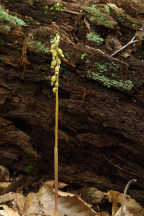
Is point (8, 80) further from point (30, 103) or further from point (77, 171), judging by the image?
point (77, 171)

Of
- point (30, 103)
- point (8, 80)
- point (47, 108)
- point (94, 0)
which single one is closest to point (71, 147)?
point (47, 108)

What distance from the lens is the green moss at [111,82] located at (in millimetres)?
3166

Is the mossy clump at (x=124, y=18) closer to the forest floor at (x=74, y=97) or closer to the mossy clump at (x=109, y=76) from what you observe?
the forest floor at (x=74, y=97)

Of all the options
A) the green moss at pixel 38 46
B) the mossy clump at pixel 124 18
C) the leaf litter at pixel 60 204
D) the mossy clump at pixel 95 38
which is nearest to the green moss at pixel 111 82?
the mossy clump at pixel 95 38

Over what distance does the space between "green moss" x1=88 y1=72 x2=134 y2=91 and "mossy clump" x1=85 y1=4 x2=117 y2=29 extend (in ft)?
3.34

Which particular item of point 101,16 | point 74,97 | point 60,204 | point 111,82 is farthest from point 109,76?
point 60,204

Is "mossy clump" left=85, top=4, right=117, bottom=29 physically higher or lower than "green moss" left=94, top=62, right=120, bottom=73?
higher

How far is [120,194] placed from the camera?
10.4 feet

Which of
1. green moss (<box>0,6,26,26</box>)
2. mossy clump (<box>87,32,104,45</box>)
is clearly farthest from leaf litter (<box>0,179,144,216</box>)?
green moss (<box>0,6,26,26</box>)

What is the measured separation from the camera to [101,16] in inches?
145

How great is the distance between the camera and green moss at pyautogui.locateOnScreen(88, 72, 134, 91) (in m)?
3.17

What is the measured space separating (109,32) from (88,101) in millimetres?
1320

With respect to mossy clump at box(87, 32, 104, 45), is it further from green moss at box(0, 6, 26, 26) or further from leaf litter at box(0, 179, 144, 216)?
leaf litter at box(0, 179, 144, 216)

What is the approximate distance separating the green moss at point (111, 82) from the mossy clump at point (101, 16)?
1.02m
